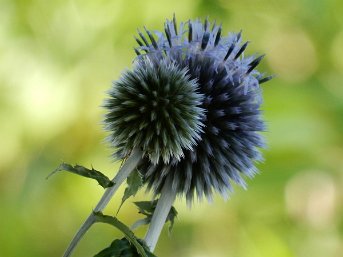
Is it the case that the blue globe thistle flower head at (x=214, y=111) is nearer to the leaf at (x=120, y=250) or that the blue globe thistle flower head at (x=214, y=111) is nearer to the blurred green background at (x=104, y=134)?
the leaf at (x=120, y=250)

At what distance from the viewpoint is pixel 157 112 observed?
132cm

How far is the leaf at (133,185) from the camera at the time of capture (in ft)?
3.90

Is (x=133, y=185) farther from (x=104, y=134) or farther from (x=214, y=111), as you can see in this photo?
(x=104, y=134)

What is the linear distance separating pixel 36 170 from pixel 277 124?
1.54 metres

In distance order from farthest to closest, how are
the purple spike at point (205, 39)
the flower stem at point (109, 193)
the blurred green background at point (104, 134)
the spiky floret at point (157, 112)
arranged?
the blurred green background at point (104, 134) < the purple spike at point (205, 39) < the spiky floret at point (157, 112) < the flower stem at point (109, 193)

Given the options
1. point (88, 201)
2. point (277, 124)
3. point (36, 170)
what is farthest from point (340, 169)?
point (36, 170)

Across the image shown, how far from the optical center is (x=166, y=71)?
1.31m

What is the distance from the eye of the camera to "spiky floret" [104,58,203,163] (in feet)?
4.24

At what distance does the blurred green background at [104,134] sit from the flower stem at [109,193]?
2073 mm

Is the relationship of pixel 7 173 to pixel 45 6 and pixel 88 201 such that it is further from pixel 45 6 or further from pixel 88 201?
pixel 45 6

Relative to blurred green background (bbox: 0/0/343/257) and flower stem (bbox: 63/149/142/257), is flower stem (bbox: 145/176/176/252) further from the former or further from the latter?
blurred green background (bbox: 0/0/343/257)

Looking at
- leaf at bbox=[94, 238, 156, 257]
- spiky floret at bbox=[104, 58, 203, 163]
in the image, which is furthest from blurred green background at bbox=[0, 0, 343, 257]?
leaf at bbox=[94, 238, 156, 257]

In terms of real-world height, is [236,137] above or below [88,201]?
above

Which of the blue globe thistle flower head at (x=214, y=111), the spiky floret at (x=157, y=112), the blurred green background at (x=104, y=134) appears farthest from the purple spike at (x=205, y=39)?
the blurred green background at (x=104, y=134)
